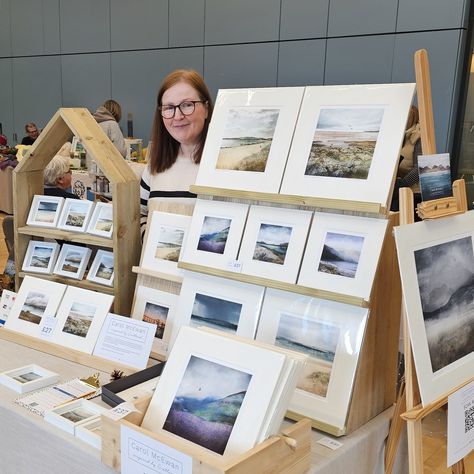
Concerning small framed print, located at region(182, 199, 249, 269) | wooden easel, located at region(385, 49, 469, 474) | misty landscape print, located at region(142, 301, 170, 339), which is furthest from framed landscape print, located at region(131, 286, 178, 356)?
wooden easel, located at region(385, 49, 469, 474)

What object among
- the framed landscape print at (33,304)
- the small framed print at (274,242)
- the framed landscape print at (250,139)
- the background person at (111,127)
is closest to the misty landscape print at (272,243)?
the small framed print at (274,242)

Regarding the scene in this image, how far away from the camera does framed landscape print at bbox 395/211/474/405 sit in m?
1.19

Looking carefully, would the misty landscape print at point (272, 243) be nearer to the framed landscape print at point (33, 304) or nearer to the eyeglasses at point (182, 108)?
the eyeglasses at point (182, 108)

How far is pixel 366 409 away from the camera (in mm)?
1348

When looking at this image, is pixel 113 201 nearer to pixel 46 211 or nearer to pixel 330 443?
pixel 46 211

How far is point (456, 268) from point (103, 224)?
119 centimetres

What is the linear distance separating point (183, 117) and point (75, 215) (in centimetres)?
55

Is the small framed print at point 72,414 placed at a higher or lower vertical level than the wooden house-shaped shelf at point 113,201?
lower

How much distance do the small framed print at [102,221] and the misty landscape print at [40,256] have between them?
0.25 meters

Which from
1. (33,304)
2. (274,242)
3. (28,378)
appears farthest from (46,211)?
(274,242)

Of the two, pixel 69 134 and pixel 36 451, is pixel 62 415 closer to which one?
pixel 36 451

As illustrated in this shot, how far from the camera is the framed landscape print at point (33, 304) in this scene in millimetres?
1804

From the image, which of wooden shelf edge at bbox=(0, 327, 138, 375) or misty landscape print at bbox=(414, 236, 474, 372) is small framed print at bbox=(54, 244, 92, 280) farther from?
misty landscape print at bbox=(414, 236, 474, 372)

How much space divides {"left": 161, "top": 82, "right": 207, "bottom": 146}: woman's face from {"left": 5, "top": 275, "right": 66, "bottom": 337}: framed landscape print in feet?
2.24
